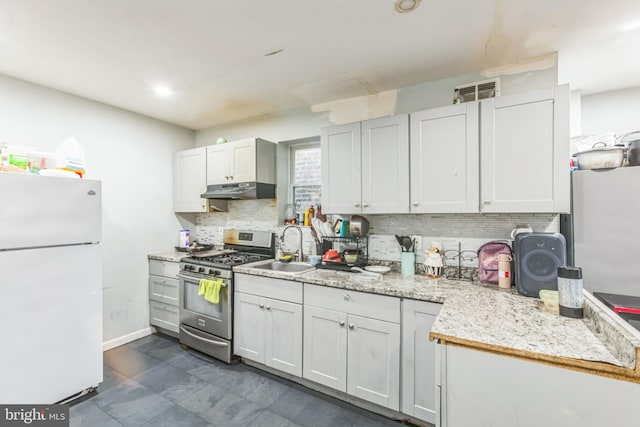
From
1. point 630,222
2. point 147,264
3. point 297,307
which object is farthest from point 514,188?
point 147,264

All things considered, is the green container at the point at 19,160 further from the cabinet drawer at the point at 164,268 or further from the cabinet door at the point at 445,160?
the cabinet door at the point at 445,160

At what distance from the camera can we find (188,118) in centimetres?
351

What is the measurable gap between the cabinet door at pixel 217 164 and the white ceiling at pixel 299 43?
0.72 m

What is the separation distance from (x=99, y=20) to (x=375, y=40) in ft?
5.49

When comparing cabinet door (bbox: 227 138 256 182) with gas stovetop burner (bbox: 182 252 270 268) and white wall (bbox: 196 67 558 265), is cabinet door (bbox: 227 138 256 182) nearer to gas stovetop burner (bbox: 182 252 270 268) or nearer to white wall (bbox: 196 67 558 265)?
white wall (bbox: 196 67 558 265)

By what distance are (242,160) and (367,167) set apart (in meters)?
1.46

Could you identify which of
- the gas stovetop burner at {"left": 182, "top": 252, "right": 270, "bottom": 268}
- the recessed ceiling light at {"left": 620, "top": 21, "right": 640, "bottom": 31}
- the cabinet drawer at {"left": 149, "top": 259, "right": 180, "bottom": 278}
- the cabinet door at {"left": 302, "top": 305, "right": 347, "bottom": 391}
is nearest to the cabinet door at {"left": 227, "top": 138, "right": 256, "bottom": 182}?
the gas stovetop burner at {"left": 182, "top": 252, "right": 270, "bottom": 268}

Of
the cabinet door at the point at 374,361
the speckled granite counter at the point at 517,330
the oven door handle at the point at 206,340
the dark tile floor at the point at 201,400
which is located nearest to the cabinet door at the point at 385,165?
A: the speckled granite counter at the point at 517,330

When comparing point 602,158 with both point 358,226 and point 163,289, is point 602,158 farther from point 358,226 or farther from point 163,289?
point 163,289

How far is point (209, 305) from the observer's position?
2.80 meters

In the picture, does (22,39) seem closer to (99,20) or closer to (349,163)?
(99,20)

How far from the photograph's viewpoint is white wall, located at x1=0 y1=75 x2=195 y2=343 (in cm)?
253

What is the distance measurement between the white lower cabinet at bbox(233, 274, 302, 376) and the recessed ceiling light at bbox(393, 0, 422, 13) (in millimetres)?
1943

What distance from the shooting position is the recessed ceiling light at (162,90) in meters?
2.64
